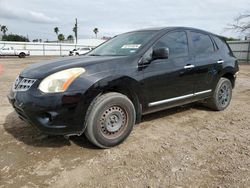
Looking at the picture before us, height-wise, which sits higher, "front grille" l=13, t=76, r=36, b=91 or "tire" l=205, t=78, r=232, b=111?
"front grille" l=13, t=76, r=36, b=91

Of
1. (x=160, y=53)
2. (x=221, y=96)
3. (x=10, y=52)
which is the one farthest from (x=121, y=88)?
(x=10, y=52)

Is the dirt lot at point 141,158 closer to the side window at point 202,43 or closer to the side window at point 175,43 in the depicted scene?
the side window at point 175,43

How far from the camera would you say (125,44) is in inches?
173

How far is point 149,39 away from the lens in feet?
13.6

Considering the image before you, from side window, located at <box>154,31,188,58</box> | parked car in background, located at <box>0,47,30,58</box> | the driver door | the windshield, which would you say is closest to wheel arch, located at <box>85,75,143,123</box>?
the driver door

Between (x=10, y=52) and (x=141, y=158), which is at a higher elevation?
(x=10, y=52)

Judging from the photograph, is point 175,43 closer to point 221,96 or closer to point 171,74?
point 171,74

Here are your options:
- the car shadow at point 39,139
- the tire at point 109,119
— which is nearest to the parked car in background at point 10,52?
the car shadow at point 39,139

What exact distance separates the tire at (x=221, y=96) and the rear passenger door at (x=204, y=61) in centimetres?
21

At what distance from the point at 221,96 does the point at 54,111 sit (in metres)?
3.72

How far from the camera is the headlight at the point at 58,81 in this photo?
3.22m

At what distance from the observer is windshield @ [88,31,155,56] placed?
13.5 feet

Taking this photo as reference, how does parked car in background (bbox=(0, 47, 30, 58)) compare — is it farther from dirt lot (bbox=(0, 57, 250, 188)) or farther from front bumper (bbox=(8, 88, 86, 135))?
front bumper (bbox=(8, 88, 86, 135))

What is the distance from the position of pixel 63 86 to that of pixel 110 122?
832 mm
